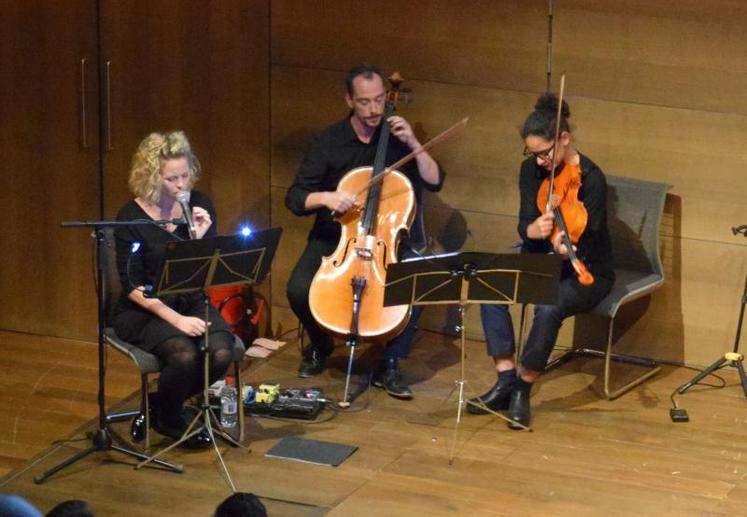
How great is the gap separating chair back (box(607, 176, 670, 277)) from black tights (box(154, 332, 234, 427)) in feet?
5.97

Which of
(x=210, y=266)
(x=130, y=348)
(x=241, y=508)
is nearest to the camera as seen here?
(x=241, y=508)

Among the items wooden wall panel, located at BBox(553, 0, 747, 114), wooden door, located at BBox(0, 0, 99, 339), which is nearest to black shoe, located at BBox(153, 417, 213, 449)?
wooden door, located at BBox(0, 0, 99, 339)

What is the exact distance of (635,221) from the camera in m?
5.78

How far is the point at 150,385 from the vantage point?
5703mm

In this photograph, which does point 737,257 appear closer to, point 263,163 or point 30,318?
point 263,163

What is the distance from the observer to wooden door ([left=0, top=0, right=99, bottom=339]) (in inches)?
234

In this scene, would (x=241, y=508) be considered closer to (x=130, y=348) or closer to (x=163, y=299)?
(x=130, y=348)

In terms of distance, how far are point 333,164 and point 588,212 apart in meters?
1.12

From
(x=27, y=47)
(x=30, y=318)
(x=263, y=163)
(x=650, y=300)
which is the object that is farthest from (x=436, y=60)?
(x=30, y=318)

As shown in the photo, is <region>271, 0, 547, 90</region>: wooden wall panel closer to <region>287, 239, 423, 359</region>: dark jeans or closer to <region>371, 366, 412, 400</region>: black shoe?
<region>287, 239, 423, 359</region>: dark jeans

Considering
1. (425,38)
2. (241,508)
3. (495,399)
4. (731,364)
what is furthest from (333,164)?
(241,508)

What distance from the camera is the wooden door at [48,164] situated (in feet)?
19.5

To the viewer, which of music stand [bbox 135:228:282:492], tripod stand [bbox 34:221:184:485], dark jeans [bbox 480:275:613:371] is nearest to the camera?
music stand [bbox 135:228:282:492]

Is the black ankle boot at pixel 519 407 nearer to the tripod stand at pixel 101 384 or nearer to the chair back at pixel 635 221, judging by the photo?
the chair back at pixel 635 221
